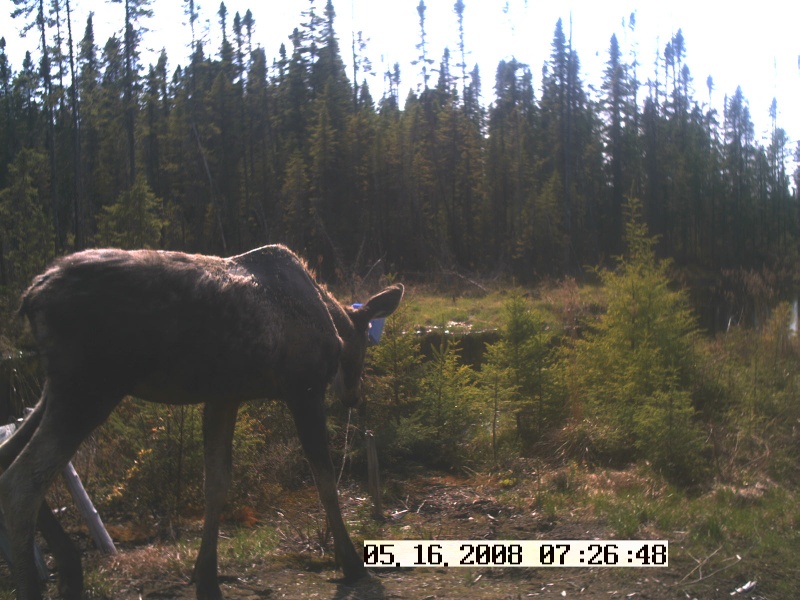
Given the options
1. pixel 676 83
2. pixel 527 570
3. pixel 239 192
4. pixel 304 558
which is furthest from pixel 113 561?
pixel 676 83

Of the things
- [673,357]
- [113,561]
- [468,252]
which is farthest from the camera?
[468,252]

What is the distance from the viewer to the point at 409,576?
5.96 m

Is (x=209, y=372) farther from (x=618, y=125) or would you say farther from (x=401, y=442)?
(x=618, y=125)

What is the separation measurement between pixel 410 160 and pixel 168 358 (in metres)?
52.7

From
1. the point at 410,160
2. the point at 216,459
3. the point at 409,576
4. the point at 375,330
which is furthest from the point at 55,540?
the point at 410,160

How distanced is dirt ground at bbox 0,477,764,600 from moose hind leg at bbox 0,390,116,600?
0.79 meters

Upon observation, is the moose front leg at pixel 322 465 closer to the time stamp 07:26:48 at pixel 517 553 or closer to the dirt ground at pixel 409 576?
the dirt ground at pixel 409 576

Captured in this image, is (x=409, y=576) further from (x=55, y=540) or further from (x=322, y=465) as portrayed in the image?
(x=55, y=540)

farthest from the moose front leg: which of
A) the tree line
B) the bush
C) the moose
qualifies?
the tree line

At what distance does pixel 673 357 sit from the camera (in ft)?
35.8

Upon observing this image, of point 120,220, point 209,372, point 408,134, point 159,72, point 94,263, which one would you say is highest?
point 159,72

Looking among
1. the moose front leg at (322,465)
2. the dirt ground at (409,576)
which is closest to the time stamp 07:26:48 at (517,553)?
the dirt ground at (409,576)

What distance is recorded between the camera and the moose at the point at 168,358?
455 centimetres

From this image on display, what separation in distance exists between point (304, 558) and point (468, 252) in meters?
50.4
